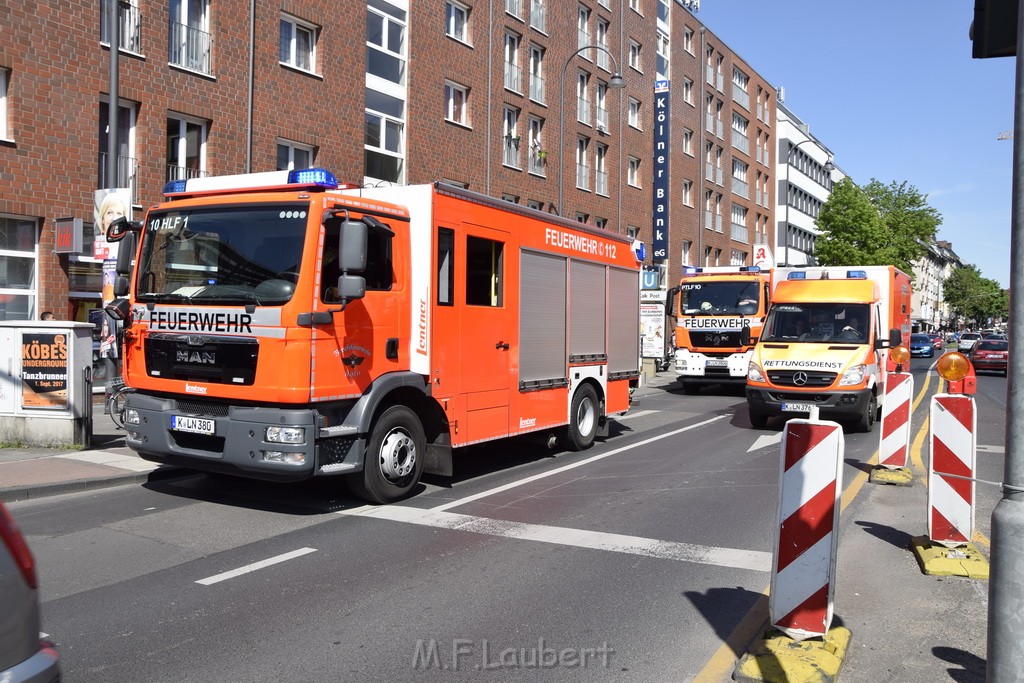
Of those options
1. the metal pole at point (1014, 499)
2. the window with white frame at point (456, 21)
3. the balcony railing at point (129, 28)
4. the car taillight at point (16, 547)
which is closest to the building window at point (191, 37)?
the balcony railing at point (129, 28)

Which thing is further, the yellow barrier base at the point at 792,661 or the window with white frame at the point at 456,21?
the window with white frame at the point at 456,21

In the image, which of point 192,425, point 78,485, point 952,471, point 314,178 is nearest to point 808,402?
point 952,471

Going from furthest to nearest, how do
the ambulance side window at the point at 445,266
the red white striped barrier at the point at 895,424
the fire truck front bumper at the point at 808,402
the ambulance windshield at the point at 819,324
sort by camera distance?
the ambulance windshield at the point at 819,324
the fire truck front bumper at the point at 808,402
the red white striped barrier at the point at 895,424
the ambulance side window at the point at 445,266

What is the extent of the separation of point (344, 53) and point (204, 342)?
15.8m

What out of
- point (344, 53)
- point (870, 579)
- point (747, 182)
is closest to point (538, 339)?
point (870, 579)

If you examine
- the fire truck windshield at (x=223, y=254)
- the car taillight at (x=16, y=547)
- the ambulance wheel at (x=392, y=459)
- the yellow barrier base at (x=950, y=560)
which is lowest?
the yellow barrier base at (x=950, y=560)

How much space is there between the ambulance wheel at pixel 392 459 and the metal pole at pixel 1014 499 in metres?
5.37

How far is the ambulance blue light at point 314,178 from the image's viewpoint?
7457 millimetres

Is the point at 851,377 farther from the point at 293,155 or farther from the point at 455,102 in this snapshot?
the point at 455,102

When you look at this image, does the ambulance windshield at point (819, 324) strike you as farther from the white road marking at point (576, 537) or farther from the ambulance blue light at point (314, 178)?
the ambulance blue light at point (314, 178)

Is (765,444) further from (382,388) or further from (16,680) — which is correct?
(16,680)


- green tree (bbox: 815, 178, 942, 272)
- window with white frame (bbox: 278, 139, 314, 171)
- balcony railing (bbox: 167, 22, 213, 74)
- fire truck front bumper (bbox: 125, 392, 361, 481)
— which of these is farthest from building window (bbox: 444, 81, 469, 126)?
green tree (bbox: 815, 178, 942, 272)

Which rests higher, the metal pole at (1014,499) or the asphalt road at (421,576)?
the metal pole at (1014,499)

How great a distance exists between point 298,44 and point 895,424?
16425 mm
